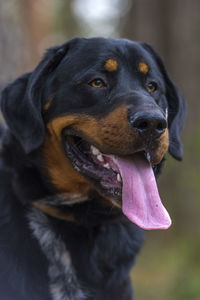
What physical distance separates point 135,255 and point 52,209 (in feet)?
2.35

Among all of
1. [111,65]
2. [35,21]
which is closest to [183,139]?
[111,65]

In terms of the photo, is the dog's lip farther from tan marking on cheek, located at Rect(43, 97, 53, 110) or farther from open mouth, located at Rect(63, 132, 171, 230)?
tan marking on cheek, located at Rect(43, 97, 53, 110)

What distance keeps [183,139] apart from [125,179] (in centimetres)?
389

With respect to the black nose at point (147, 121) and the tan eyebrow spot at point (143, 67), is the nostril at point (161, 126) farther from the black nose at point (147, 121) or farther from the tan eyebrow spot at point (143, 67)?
the tan eyebrow spot at point (143, 67)

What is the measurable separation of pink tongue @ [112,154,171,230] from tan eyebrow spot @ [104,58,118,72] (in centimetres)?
66

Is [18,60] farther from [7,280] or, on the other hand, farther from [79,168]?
[7,280]

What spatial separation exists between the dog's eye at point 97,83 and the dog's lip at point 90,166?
0.38m

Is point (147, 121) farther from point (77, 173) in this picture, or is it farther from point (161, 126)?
point (77, 173)

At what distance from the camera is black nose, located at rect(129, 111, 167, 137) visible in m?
2.83

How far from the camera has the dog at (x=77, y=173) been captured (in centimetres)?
301

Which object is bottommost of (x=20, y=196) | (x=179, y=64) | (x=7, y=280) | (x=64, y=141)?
(x=179, y=64)

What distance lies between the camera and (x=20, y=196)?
324cm

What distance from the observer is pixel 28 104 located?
126 inches

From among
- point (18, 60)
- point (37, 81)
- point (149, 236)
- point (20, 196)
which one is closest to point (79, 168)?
point (20, 196)
